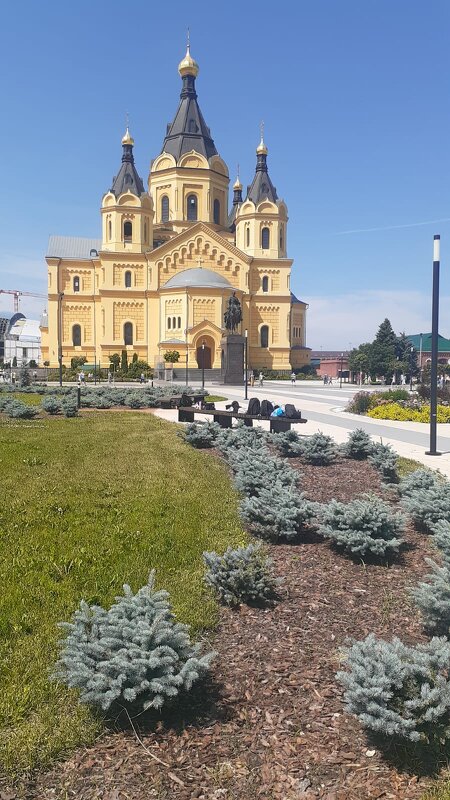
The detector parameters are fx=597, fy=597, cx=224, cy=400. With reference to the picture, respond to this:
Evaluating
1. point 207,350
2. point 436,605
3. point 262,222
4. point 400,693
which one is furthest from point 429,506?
point 262,222

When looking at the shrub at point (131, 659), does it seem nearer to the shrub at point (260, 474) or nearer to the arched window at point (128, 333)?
the shrub at point (260, 474)

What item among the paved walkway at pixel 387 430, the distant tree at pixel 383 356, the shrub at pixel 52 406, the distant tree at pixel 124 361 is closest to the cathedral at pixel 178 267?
the distant tree at pixel 124 361

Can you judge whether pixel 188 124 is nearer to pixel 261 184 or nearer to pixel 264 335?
pixel 261 184

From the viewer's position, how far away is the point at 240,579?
179 inches

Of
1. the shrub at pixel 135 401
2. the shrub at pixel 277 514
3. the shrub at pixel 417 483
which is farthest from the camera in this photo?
the shrub at pixel 135 401

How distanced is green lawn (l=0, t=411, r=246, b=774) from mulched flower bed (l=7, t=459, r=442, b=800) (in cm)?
23

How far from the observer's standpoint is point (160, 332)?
52000 millimetres

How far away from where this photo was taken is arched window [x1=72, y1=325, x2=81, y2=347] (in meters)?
54.6

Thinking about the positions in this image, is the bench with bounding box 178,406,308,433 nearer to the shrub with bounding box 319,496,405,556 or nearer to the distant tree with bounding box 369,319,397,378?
the shrub with bounding box 319,496,405,556

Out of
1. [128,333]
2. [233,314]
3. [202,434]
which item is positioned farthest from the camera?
[128,333]

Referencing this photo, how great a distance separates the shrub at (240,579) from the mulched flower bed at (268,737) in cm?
11

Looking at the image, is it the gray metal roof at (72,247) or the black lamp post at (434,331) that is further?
the gray metal roof at (72,247)

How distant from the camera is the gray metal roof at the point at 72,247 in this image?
57.3 metres

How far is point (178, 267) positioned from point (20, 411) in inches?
1519
